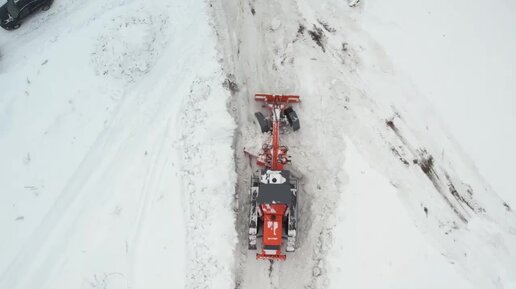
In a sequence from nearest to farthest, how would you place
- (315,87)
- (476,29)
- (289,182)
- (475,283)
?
(475,283), (289,182), (315,87), (476,29)

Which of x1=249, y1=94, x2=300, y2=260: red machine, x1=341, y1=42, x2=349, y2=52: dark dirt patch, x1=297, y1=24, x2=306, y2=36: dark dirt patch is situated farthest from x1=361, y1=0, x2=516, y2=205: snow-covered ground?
x1=249, y1=94, x2=300, y2=260: red machine

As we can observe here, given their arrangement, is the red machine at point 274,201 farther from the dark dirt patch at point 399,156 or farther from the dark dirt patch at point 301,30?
the dark dirt patch at point 301,30

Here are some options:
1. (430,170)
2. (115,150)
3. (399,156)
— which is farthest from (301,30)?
(115,150)

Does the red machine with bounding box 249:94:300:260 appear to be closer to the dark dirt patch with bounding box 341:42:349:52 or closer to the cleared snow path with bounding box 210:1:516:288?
the cleared snow path with bounding box 210:1:516:288

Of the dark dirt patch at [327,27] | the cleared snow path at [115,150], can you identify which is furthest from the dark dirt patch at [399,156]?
the cleared snow path at [115,150]

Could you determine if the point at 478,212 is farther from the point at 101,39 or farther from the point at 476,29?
the point at 101,39

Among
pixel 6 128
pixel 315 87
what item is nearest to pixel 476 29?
pixel 315 87

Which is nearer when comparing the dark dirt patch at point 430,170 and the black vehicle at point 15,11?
the dark dirt patch at point 430,170
